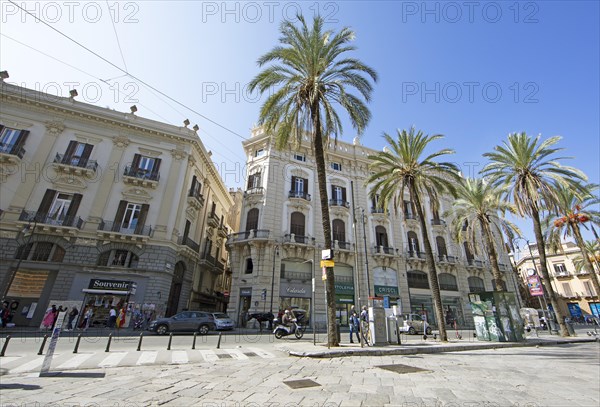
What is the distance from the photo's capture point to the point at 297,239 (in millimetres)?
26266

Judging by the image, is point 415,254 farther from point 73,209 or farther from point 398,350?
point 73,209

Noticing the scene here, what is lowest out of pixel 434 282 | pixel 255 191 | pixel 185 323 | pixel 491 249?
pixel 185 323

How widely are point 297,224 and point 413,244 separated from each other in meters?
13.8

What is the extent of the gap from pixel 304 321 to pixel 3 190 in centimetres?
2475

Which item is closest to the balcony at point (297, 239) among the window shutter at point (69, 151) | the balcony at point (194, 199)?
the balcony at point (194, 199)

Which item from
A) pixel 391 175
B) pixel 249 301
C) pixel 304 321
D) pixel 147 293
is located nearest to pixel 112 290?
pixel 147 293

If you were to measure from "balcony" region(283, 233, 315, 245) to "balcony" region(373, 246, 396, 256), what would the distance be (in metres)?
6.99

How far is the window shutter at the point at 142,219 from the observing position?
73.0 feet

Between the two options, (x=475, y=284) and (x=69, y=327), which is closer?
(x=69, y=327)

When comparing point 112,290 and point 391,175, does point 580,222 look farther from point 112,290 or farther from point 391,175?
point 112,290

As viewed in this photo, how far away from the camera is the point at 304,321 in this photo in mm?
23172

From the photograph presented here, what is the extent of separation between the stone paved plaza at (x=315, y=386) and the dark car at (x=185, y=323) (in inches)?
402

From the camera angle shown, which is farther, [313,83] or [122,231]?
[122,231]

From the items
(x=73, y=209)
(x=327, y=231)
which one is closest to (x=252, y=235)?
(x=327, y=231)
